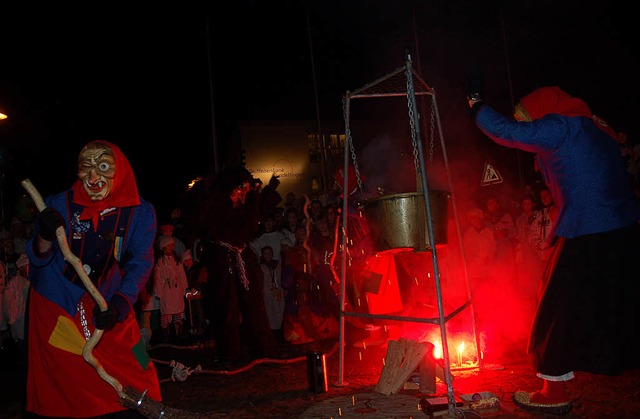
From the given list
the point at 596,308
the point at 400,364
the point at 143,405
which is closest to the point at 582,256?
the point at 596,308

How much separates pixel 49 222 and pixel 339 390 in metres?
3.16

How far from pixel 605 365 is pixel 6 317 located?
8864 millimetres

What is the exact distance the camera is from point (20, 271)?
27.8 feet

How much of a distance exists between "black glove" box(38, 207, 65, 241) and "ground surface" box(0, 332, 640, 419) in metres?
1.42

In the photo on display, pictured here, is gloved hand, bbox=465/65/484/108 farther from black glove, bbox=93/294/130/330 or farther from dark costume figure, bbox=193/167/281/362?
dark costume figure, bbox=193/167/281/362

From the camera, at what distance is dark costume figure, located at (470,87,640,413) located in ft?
11.7

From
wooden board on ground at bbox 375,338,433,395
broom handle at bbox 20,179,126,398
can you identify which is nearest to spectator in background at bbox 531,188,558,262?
wooden board on ground at bbox 375,338,433,395

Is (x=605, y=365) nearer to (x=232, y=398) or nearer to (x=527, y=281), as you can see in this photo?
(x=232, y=398)

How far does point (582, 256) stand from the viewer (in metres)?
3.67

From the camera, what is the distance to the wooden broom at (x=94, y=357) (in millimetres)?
2832

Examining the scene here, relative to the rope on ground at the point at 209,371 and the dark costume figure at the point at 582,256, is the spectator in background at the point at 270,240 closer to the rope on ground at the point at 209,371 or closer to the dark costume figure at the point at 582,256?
the rope on ground at the point at 209,371

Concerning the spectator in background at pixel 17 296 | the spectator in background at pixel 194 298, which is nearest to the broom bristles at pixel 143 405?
the spectator in background at pixel 194 298

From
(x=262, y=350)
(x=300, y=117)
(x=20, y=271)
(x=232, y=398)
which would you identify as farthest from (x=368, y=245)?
(x=300, y=117)

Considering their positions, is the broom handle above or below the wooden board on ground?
above
